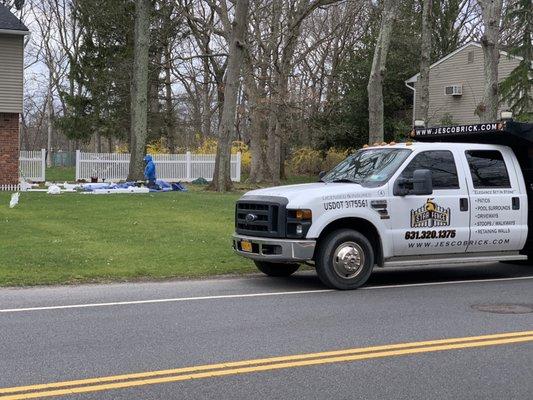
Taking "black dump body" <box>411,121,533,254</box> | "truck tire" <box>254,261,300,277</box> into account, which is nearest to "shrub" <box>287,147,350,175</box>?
"black dump body" <box>411,121,533,254</box>

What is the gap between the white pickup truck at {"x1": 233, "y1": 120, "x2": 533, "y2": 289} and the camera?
32.0ft

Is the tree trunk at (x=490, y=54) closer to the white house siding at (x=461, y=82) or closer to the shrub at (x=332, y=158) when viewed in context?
the white house siding at (x=461, y=82)

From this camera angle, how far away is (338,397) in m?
5.24

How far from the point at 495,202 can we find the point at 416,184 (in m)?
1.64

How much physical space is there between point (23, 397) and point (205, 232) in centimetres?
1077

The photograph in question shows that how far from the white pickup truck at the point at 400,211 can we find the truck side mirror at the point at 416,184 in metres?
0.01

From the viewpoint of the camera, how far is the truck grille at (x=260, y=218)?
32.0 feet

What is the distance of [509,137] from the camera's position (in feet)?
37.0

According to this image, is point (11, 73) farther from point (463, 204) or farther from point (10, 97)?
point (463, 204)

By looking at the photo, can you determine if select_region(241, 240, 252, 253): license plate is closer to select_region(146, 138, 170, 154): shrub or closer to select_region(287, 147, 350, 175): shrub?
select_region(287, 147, 350, 175): shrub

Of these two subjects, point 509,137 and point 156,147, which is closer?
point 509,137

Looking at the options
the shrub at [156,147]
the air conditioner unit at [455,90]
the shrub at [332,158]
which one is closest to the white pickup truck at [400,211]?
the air conditioner unit at [455,90]

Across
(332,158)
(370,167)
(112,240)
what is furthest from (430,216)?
(332,158)

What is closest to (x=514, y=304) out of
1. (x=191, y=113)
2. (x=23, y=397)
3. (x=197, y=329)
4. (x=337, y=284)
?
(x=337, y=284)
